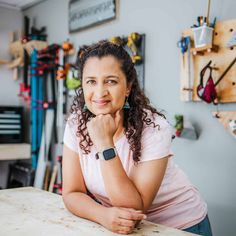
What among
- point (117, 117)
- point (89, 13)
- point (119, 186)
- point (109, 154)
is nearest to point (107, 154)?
point (109, 154)

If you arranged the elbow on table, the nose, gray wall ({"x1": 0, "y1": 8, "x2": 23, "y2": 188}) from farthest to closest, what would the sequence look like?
gray wall ({"x1": 0, "y1": 8, "x2": 23, "y2": 188}) < the nose < the elbow on table

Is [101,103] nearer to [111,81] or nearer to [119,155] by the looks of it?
[111,81]

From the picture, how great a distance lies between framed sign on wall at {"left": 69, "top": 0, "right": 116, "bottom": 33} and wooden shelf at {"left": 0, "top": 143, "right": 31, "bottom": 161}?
1309mm

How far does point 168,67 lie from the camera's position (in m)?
2.47

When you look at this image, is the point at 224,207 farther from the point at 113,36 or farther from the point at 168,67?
the point at 113,36

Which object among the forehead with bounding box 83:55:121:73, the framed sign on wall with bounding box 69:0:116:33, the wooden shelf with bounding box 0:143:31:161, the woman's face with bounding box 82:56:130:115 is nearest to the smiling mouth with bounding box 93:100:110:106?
the woman's face with bounding box 82:56:130:115

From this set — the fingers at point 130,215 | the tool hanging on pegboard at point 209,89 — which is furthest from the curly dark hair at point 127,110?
the tool hanging on pegboard at point 209,89

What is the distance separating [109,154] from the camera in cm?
115

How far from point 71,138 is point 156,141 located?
0.34 m

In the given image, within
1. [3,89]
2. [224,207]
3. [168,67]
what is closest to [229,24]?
[168,67]

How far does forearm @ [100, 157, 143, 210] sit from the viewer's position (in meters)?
1.11

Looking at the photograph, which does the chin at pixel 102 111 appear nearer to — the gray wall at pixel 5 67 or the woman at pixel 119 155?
the woman at pixel 119 155

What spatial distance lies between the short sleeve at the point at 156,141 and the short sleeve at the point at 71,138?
0.88ft

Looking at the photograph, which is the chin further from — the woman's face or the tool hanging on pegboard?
the tool hanging on pegboard
